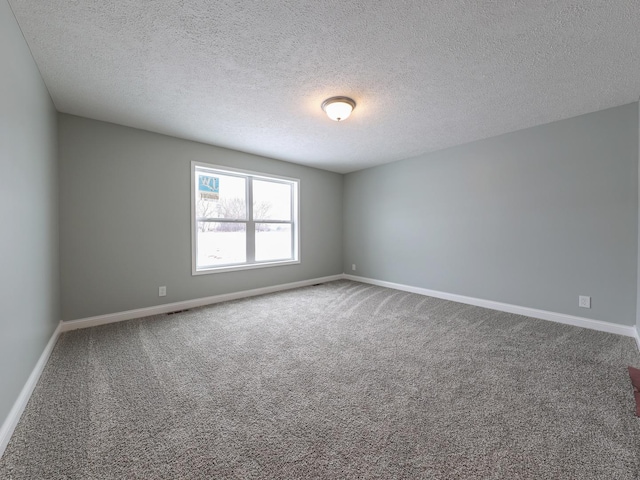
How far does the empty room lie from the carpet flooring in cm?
2

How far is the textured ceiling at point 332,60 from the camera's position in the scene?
158cm

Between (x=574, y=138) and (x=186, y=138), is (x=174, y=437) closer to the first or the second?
(x=186, y=138)

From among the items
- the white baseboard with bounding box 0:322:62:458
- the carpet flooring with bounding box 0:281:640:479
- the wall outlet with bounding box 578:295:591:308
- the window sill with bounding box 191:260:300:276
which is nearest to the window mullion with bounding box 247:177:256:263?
the window sill with bounding box 191:260:300:276

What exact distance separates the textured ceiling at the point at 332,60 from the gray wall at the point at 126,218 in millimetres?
342

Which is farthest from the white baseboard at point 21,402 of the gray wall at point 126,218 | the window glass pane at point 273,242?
the window glass pane at point 273,242

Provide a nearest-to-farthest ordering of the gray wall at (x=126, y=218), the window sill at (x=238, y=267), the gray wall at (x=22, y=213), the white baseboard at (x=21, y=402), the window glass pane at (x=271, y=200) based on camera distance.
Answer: the white baseboard at (x=21, y=402) < the gray wall at (x=22, y=213) < the gray wall at (x=126, y=218) < the window sill at (x=238, y=267) < the window glass pane at (x=271, y=200)

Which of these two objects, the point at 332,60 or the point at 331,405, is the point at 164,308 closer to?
the point at 331,405

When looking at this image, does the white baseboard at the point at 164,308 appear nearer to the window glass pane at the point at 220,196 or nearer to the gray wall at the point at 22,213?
the gray wall at the point at 22,213

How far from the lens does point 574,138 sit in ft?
9.87

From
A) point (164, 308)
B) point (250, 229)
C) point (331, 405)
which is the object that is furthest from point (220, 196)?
point (331, 405)

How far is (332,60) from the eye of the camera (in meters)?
2.01

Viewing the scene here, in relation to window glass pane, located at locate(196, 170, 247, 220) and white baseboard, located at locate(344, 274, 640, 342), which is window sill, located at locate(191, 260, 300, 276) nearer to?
window glass pane, located at locate(196, 170, 247, 220)

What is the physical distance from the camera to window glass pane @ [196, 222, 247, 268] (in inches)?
156

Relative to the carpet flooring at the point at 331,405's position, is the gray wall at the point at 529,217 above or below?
above
